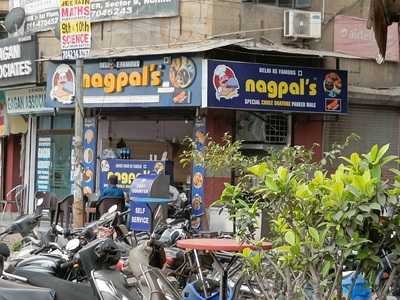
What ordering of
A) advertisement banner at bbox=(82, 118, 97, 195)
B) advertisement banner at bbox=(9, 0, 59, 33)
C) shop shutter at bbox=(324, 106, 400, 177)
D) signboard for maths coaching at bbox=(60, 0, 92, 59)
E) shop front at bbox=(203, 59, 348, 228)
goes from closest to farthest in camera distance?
signboard for maths coaching at bbox=(60, 0, 92, 59)
shop front at bbox=(203, 59, 348, 228)
advertisement banner at bbox=(82, 118, 97, 195)
shop shutter at bbox=(324, 106, 400, 177)
advertisement banner at bbox=(9, 0, 59, 33)

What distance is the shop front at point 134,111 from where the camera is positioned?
13.7m

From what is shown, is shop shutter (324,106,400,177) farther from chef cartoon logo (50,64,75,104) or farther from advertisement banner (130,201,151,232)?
chef cartoon logo (50,64,75,104)

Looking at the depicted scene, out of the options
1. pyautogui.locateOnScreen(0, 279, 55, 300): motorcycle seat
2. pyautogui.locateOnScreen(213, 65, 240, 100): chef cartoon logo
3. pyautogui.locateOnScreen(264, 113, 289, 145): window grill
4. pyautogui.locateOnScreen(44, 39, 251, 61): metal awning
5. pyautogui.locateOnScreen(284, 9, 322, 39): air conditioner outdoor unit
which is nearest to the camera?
pyautogui.locateOnScreen(0, 279, 55, 300): motorcycle seat

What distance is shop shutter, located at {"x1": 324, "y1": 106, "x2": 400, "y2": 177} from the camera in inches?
623

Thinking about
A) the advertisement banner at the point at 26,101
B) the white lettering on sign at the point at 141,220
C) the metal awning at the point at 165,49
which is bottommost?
the white lettering on sign at the point at 141,220

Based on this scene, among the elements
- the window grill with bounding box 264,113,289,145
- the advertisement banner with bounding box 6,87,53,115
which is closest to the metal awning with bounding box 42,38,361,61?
the window grill with bounding box 264,113,289,145

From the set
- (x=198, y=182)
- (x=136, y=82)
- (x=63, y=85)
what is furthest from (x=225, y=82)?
(x=63, y=85)

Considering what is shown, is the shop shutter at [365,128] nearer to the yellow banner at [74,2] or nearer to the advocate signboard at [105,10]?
the advocate signboard at [105,10]

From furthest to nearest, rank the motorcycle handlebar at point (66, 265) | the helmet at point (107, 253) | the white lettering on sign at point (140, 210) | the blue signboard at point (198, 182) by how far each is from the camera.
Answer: the blue signboard at point (198, 182)
the white lettering on sign at point (140, 210)
the motorcycle handlebar at point (66, 265)
the helmet at point (107, 253)

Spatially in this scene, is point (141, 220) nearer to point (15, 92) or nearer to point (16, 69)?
point (16, 69)

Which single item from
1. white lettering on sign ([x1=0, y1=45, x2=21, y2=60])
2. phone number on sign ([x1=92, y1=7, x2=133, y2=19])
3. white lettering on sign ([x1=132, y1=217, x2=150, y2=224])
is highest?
phone number on sign ([x1=92, y1=7, x2=133, y2=19])

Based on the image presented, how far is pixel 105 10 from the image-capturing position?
1541 centimetres

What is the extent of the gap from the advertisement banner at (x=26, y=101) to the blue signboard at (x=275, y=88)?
552 centimetres

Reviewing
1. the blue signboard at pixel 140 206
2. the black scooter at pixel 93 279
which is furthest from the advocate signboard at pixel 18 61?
the black scooter at pixel 93 279
